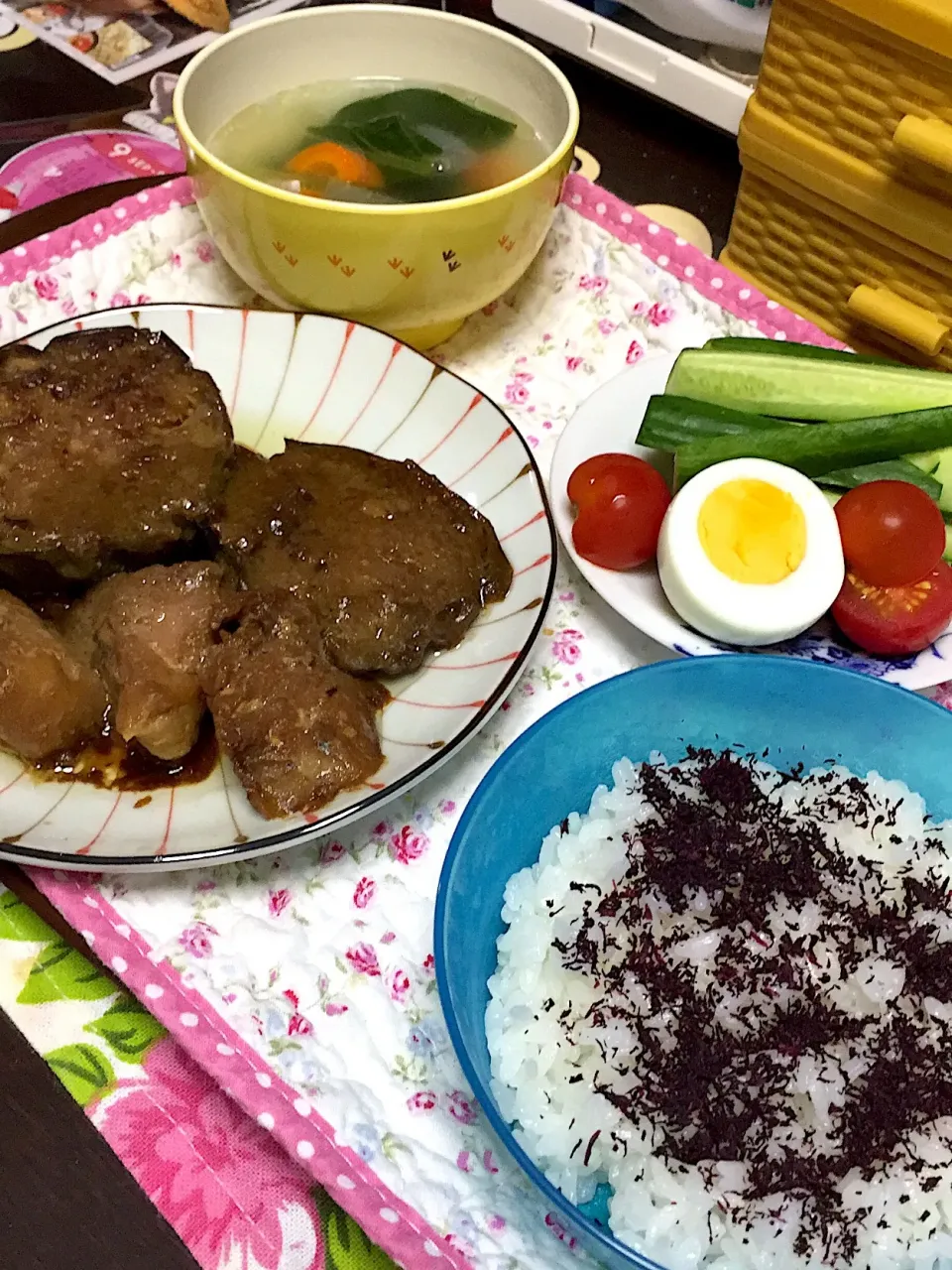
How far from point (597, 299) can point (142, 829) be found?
1236mm

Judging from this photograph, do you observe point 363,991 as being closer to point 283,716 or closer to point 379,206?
point 283,716

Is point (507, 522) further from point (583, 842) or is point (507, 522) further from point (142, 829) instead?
point (142, 829)

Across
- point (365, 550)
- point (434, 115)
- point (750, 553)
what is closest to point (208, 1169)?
point (365, 550)

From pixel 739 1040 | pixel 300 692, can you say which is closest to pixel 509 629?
pixel 300 692

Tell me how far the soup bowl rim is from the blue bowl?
0.75 meters

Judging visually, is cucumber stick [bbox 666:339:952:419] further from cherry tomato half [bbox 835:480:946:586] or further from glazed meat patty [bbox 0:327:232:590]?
glazed meat patty [bbox 0:327:232:590]

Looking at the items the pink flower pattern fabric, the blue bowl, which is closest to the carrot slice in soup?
the blue bowl

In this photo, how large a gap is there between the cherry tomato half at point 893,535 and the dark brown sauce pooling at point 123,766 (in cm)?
89

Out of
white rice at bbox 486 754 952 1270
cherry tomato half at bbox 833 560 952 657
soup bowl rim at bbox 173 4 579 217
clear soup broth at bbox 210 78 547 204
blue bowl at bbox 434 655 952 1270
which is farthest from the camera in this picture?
clear soup broth at bbox 210 78 547 204

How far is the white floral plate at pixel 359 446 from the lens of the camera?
1106 mm

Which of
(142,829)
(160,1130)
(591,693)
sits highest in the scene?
(591,693)

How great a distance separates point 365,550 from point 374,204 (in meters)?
0.57

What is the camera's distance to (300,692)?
1.16m

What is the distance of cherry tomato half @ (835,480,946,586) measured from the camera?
52.2 inches
